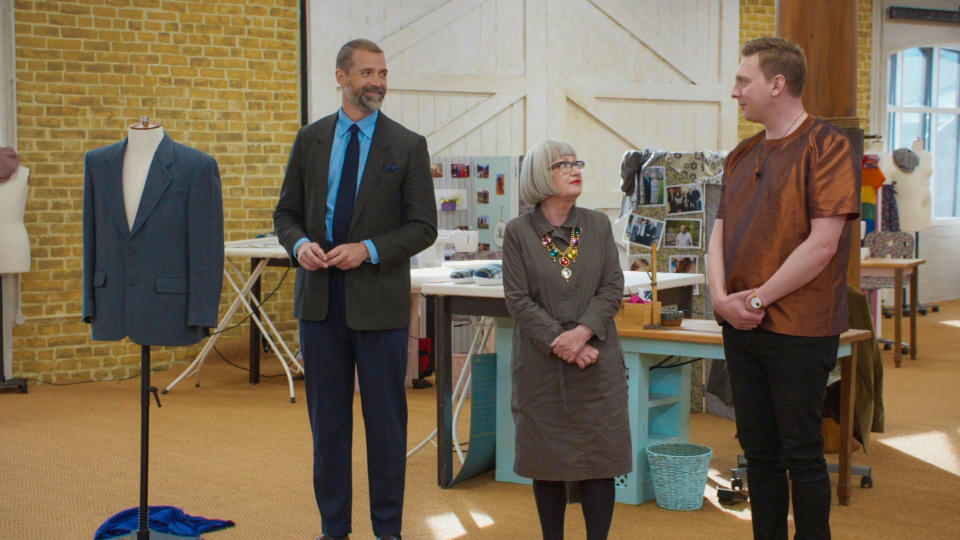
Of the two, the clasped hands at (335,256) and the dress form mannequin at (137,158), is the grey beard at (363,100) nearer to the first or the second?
the clasped hands at (335,256)

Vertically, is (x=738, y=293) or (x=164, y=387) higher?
(x=738, y=293)

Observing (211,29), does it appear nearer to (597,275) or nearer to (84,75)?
(84,75)

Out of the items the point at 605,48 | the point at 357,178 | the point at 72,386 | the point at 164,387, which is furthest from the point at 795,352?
the point at 605,48

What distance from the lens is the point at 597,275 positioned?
9.71 feet

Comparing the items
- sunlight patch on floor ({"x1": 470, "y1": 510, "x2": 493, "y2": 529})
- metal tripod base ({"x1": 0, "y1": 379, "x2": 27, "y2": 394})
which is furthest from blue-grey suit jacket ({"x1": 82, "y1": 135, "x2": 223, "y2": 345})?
metal tripod base ({"x1": 0, "y1": 379, "x2": 27, "y2": 394})

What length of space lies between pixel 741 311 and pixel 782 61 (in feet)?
2.19

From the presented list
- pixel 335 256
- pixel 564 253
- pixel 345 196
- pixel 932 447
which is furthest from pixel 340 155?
pixel 932 447

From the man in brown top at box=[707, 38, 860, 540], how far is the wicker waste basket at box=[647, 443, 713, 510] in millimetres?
1039

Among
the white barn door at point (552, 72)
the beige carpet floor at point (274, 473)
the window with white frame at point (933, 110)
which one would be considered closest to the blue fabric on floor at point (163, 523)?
the beige carpet floor at point (274, 473)

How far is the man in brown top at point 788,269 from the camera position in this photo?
99.4 inches

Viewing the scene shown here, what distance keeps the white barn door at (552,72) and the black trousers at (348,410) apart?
14.2ft

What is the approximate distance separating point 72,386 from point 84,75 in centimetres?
209

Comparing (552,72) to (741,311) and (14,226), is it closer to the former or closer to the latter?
(14,226)

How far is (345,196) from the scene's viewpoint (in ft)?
10.1
